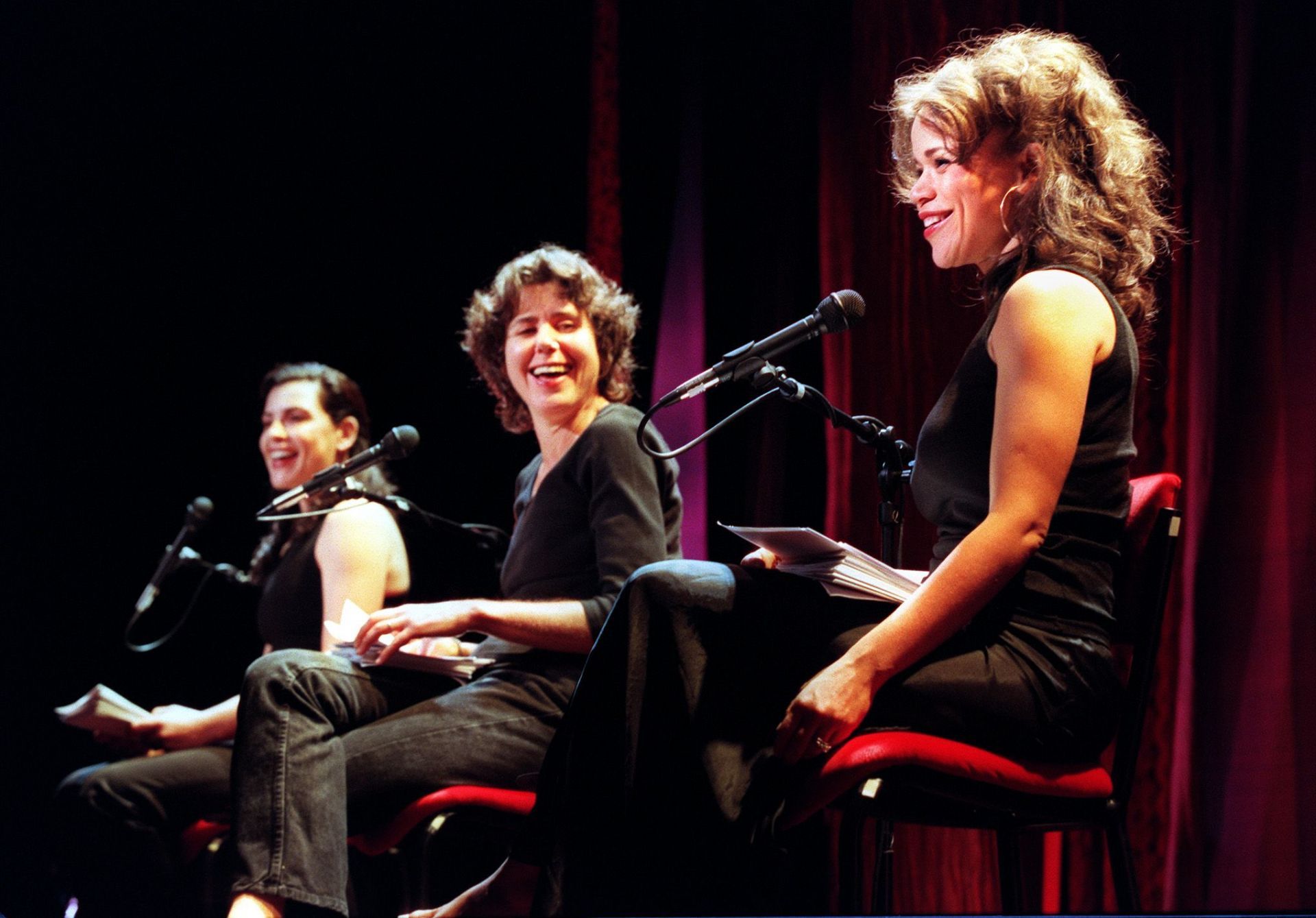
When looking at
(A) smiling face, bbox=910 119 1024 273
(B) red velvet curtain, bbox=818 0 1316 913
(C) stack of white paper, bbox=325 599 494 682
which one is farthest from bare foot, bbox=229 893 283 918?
(B) red velvet curtain, bbox=818 0 1316 913

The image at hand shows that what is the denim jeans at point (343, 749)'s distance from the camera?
1698mm

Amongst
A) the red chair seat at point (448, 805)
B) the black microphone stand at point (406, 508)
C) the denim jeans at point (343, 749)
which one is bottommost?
the red chair seat at point (448, 805)

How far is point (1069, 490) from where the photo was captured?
1.42m

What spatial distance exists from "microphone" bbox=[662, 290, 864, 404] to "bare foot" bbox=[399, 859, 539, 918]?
2.08 ft

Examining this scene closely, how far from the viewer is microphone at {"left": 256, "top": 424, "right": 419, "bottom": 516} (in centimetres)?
225

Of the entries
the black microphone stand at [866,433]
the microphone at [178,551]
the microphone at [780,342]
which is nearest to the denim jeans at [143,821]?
the microphone at [178,551]

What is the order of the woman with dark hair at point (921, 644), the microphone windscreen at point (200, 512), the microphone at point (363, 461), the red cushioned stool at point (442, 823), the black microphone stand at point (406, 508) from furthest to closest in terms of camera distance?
the microphone windscreen at point (200, 512)
the black microphone stand at point (406, 508)
the microphone at point (363, 461)
the red cushioned stool at point (442, 823)
the woman with dark hair at point (921, 644)

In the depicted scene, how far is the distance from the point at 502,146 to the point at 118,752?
92.0 inches

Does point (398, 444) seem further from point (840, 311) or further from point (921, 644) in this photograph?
point (921, 644)

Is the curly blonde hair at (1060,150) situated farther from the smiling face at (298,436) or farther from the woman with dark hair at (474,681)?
the smiling face at (298,436)

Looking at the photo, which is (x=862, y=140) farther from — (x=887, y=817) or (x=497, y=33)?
(x=887, y=817)

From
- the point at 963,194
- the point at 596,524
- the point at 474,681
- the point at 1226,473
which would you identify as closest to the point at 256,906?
the point at 474,681

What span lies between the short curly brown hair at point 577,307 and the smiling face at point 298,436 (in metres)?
0.66

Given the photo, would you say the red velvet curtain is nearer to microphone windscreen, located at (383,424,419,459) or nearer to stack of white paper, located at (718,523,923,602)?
stack of white paper, located at (718,523,923,602)
